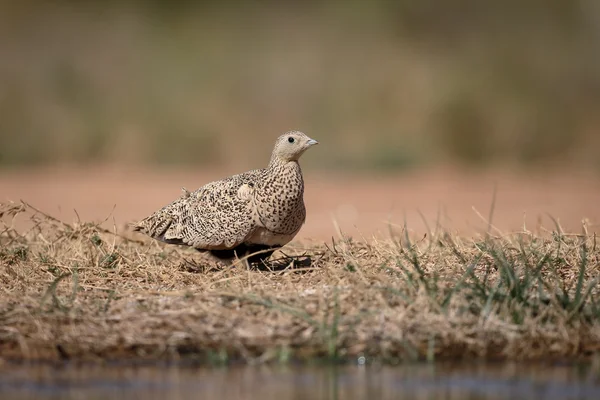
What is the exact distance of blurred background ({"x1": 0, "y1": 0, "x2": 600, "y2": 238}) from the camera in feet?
60.3

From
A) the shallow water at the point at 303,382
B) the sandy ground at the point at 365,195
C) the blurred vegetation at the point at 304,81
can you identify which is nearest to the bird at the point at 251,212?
the shallow water at the point at 303,382

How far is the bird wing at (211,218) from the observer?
269 inches

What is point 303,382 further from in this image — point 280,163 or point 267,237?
point 280,163

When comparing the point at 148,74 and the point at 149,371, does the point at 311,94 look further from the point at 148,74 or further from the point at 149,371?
the point at 149,371

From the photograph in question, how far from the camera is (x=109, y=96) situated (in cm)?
2009

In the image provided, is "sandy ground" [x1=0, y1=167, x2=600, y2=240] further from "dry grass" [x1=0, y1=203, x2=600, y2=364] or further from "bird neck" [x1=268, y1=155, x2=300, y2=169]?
"dry grass" [x1=0, y1=203, x2=600, y2=364]

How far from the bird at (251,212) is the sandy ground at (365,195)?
10.9 ft

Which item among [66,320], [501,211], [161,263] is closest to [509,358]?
[66,320]

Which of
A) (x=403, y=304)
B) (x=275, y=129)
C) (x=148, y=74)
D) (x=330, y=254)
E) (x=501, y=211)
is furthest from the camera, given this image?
(x=148, y=74)

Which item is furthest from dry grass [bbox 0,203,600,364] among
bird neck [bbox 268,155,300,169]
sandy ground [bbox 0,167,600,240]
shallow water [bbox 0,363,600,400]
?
sandy ground [bbox 0,167,600,240]

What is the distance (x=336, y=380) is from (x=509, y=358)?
0.98 metres

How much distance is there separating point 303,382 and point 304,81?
15966 mm

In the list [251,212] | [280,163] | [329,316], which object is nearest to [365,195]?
[280,163]

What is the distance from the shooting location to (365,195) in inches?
571
